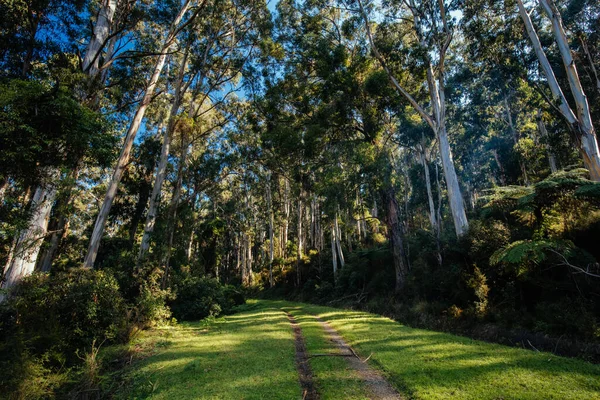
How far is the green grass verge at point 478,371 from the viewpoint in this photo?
393cm

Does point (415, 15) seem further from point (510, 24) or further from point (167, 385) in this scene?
point (167, 385)

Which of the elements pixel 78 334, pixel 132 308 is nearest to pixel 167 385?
pixel 78 334

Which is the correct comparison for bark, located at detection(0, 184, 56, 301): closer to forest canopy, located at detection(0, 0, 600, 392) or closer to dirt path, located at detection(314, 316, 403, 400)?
forest canopy, located at detection(0, 0, 600, 392)

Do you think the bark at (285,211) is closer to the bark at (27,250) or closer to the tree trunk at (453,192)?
the tree trunk at (453,192)

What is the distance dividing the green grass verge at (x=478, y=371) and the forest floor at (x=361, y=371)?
0.04 ft

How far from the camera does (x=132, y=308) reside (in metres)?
10.3

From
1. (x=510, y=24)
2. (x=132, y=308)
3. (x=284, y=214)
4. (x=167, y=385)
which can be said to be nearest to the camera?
(x=167, y=385)

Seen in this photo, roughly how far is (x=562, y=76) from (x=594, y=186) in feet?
60.1

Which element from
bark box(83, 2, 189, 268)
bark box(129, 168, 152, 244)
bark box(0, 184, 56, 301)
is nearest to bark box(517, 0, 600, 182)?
bark box(83, 2, 189, 268)

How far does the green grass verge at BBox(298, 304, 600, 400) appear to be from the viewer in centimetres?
393

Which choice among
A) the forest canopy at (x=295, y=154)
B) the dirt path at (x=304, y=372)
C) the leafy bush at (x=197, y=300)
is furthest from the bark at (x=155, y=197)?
the dirt path at (x=304, y=372)

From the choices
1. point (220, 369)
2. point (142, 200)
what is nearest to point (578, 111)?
point (220, 369)

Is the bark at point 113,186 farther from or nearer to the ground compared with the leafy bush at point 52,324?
farther from the ground

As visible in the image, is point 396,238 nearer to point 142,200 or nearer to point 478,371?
point 478,371
